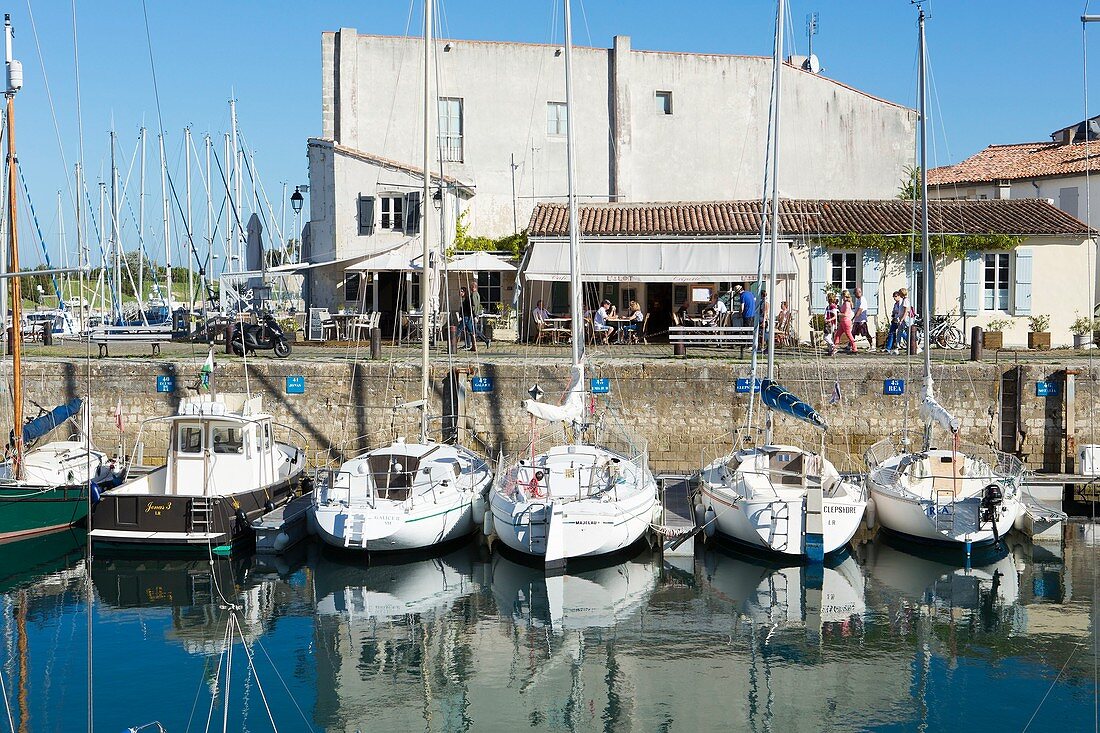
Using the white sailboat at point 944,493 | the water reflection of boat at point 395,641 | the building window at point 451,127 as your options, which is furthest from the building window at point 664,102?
the water reflection of boat at point 395,641

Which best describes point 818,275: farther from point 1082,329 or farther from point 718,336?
point 1082,329

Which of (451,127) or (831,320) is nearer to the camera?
(831,320)

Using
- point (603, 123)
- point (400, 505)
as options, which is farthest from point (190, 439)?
point (603, 123)

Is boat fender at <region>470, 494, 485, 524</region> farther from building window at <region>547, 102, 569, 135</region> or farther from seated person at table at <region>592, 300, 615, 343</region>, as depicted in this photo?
building window at <region>547, 102, 569, 135</region>

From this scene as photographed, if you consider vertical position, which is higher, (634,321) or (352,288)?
(352,288)

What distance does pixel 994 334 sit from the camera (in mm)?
29016

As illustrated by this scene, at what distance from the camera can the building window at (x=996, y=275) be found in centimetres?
3061

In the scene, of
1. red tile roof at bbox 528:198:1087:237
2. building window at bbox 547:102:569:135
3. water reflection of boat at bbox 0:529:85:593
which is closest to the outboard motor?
red tile roof at bbox 528:198:1087:237

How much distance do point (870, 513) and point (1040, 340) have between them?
1092 cm

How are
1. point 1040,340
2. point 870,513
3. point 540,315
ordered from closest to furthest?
point 870,513 < point 1040,340 < point 540,315

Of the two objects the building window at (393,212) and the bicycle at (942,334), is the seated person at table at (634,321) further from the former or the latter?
the building window at (393,212)

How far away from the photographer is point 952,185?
142 ft

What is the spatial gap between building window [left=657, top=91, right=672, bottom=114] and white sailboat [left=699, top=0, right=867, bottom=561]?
751 inches

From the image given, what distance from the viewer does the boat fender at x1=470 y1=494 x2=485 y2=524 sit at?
20.7m
